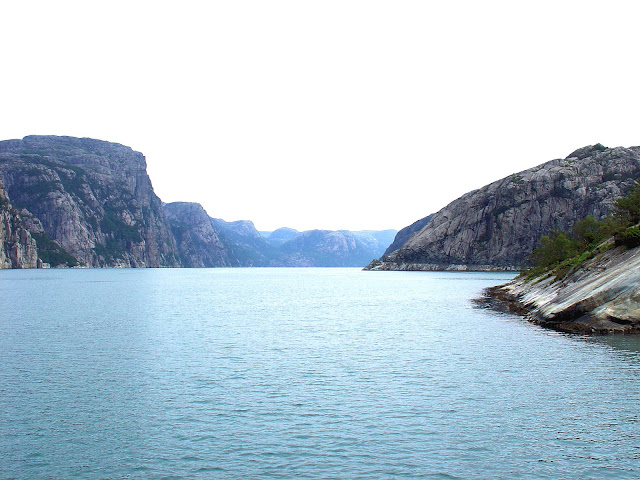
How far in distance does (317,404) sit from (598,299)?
1532 inches

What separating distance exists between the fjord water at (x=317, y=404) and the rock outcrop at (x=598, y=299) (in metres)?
4.11

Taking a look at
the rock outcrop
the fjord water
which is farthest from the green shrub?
the fjord water

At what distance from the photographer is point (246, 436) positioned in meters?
24.8

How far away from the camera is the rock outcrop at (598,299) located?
2060 inches

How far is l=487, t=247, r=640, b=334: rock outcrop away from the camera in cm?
5231

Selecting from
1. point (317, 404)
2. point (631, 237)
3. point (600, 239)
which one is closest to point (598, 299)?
point (631, 237)

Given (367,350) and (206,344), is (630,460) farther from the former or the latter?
(206,344)

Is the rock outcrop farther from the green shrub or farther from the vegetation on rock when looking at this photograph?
the vegetation on rock

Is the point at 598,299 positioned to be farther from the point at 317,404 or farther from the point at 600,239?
the point at 317,404

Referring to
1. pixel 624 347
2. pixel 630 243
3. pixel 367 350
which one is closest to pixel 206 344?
pixel 367 350

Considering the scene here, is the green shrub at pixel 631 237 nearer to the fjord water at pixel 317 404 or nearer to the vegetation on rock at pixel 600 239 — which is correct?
the vegetation on rock at pixel 600 239

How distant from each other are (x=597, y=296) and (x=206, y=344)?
39.8 meters

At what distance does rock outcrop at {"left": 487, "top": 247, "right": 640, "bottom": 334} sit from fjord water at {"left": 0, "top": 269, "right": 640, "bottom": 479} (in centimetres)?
411

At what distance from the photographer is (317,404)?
29797mm
